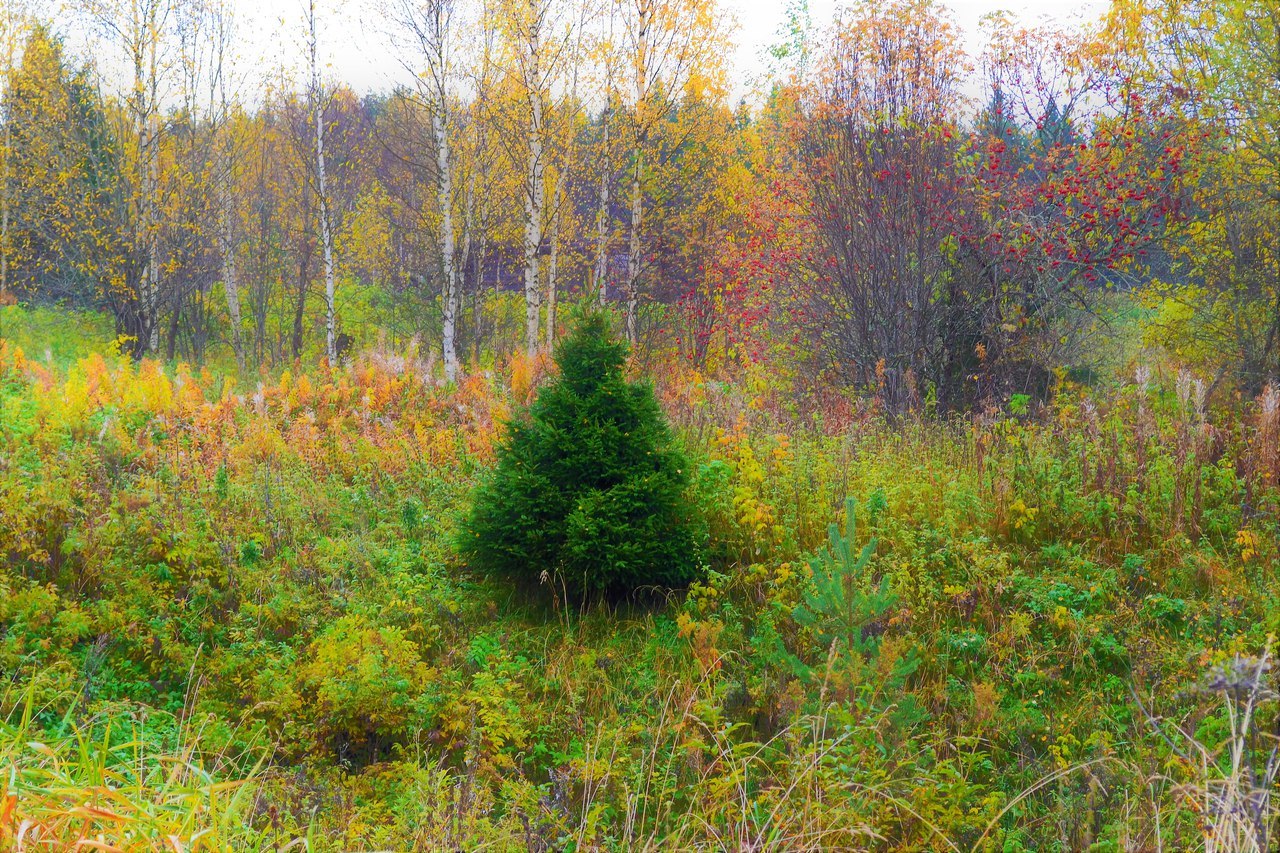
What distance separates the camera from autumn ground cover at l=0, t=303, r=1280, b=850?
9.48 feet

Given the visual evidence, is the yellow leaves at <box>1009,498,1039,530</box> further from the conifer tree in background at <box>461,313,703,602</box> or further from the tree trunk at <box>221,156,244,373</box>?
the tree trunk at <box>221,156,244,373</box>

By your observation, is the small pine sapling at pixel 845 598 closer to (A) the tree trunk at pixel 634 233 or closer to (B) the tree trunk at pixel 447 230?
(B) the tree trunk at pixel 447 230

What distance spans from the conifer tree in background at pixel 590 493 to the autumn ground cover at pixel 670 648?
0.87 feet

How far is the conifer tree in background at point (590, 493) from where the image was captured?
4781 millimetres

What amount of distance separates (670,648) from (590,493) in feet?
3.28

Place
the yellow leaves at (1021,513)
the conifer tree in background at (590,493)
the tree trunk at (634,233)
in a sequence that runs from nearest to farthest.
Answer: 1. the conifer tree in background at (590,493)
2. the yellow leaves at (1021,513)
3. the tree trunk at (634,233)

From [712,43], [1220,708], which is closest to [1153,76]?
[712,43]

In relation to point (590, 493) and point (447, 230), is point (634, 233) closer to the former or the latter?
point (447, 230)

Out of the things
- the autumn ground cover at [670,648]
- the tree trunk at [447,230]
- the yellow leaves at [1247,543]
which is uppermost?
the tree trunk at [447,230]

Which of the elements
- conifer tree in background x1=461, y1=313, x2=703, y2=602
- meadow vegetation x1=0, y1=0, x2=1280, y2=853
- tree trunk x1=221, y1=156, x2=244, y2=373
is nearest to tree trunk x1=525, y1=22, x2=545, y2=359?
meadow vegetation x1=0, y1=0, x2=1280, y2=853

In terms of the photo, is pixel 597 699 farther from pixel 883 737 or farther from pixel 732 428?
pixel 732 428

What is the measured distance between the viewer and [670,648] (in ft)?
15.0

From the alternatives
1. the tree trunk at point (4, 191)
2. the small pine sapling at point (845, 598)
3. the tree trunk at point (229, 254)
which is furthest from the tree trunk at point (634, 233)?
the tree trunk at point (4, 191)

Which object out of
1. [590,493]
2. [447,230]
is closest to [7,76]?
[447,230]
